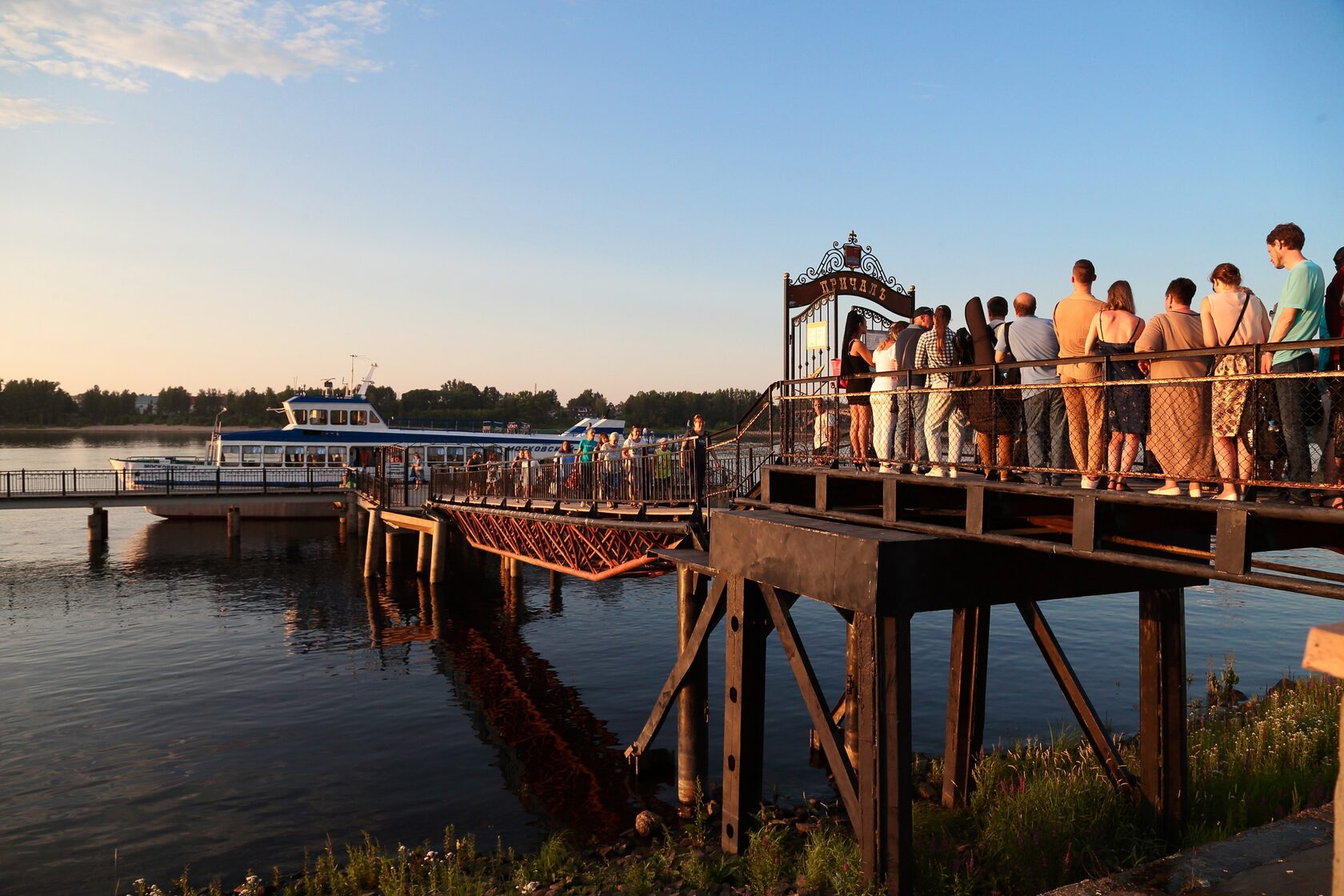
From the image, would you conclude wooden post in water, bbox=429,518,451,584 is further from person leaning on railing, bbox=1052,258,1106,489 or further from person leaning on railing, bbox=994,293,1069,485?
person leaning on railing, bbox=1052,258,1106,489

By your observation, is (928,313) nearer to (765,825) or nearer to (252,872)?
(765,825)

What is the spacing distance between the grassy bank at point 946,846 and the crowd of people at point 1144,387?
12.7ft

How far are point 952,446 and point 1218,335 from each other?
116 inches

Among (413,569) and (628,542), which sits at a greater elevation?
(628,542)

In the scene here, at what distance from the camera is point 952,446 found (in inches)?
360

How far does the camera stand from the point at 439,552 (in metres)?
32.0

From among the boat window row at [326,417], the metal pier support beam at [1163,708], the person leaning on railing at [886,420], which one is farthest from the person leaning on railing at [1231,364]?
the boat window row at [326,417]

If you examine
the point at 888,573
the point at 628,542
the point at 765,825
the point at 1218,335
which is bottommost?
the point at 765,825

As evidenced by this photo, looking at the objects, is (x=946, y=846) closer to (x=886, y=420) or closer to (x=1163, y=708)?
(x=1163, y=708)

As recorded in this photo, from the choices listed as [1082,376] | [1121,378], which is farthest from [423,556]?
[1121,378]

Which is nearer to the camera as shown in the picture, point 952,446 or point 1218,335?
point 1218,335

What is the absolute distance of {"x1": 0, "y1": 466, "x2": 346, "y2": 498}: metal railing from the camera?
41.3 metres

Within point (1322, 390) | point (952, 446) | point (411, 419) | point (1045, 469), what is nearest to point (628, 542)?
point (952, 446)

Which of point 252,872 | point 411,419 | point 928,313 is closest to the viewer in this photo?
point 928,313
